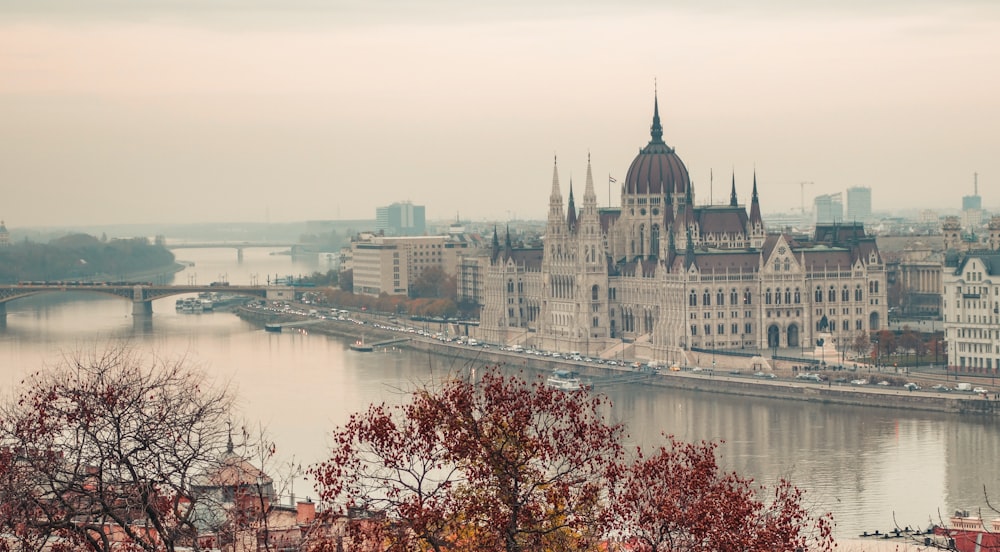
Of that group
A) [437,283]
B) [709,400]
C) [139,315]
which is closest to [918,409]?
[709,400]

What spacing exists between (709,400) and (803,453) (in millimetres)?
13779

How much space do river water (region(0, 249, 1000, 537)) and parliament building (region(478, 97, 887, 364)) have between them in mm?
5971

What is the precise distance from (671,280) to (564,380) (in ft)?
28.6

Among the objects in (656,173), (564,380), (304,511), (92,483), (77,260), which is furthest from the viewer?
(77,260)

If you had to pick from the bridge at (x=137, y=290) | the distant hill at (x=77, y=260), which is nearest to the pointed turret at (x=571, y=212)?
the bridge at (x=137, y=290)

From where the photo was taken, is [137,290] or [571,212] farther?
[137,290]

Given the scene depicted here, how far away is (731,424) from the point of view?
2131 inches

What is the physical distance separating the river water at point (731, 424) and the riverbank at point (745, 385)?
2.74 feet

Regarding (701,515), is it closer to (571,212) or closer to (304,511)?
(304,511)

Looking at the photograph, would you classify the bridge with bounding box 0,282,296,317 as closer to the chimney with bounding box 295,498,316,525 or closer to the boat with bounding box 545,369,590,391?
the boat with bounding box 545,369,590,391

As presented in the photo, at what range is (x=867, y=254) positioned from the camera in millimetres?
74750

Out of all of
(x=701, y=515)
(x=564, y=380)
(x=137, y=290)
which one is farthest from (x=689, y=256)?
(x=701, y=515)

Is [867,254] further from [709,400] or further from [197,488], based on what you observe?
[197,488]

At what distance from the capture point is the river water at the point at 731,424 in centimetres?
4069
